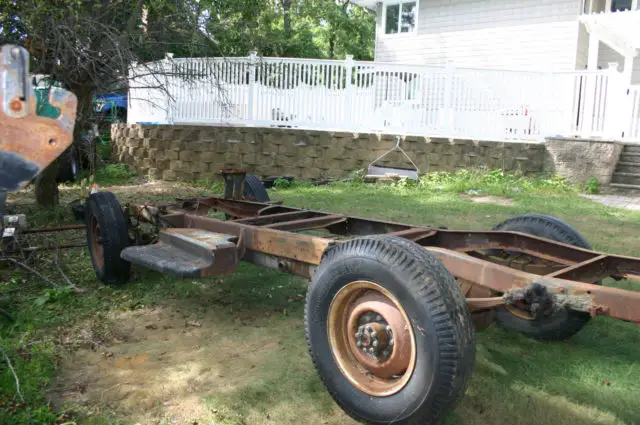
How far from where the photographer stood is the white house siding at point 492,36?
15.9m

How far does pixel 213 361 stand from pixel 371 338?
50.1 inches

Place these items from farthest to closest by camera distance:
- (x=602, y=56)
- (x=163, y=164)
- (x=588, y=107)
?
(x=602, y=56)
(x=163, y=164)
(x=588, y=107)

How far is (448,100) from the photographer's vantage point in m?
12.1

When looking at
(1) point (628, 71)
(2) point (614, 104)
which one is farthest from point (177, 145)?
(1) point (628, 71)

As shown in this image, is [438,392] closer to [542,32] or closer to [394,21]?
[542,32]

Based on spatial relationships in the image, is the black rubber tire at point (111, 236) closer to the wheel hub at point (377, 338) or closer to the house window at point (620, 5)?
the wheel hub at point (377, 338)

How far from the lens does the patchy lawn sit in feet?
9.46

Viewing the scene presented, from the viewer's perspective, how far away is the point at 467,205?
9148mm

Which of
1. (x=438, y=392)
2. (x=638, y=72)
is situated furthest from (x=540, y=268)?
(x=638, y=72)

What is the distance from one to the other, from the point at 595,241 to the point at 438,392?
16.6 feet

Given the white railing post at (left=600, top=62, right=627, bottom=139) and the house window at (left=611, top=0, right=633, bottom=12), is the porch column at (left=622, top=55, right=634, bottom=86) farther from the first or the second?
the house window at (left=611, top=0, right=633, bottom=12)

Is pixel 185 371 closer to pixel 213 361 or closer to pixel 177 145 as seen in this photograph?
pixel 213 361

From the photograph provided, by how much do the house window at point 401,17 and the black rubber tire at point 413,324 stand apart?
17.5 metres

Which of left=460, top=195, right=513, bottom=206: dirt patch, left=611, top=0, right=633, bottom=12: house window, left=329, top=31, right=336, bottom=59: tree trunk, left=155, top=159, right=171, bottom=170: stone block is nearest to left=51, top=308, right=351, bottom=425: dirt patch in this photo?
left=460, top=195, right=513, bottom=206: dirt patch
